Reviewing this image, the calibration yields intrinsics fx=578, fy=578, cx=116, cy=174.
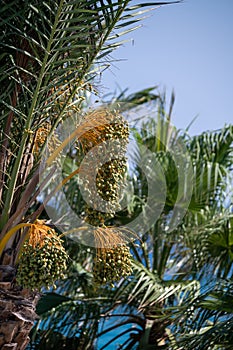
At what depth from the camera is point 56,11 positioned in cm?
235

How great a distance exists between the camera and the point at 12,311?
2551mm

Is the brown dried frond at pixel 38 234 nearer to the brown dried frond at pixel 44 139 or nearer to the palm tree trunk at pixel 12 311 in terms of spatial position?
the palm tree trunk at pixel 12 311

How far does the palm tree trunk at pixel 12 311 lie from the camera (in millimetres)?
2533

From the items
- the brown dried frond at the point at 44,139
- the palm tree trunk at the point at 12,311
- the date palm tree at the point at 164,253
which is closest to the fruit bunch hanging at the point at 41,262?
the palm tree trunk at the point at 12,311

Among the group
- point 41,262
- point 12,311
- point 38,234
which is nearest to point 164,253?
point 12,311

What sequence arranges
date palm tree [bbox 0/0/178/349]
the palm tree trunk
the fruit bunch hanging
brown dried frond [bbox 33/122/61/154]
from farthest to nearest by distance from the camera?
brown dried frond [bbox 33/122/61/154] → the palm tree trunk → date palm tree [bbox 0/0/178/349] → the fruit bunch hanging

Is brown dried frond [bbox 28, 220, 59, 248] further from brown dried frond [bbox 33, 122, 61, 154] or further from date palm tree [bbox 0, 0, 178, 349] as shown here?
brown dried frond [bbox 33, 122, 61, 154]

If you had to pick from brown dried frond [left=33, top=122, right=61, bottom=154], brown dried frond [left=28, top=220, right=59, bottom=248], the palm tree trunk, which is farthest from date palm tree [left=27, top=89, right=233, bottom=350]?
brown dried frond [left=28, top=220, right=59, bottom=248]

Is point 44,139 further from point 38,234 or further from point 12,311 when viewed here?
point 12,311

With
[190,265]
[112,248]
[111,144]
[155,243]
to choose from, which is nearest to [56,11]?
[111,144]

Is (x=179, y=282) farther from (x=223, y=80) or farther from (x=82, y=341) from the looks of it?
(x=223, y=80)

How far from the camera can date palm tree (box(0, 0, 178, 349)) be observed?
2424 mm

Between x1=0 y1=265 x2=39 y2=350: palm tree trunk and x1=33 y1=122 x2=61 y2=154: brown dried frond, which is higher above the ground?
x1=33 y1=122 x2=61 y2=154: brown dried frond

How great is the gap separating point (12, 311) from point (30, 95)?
3.12 ft
